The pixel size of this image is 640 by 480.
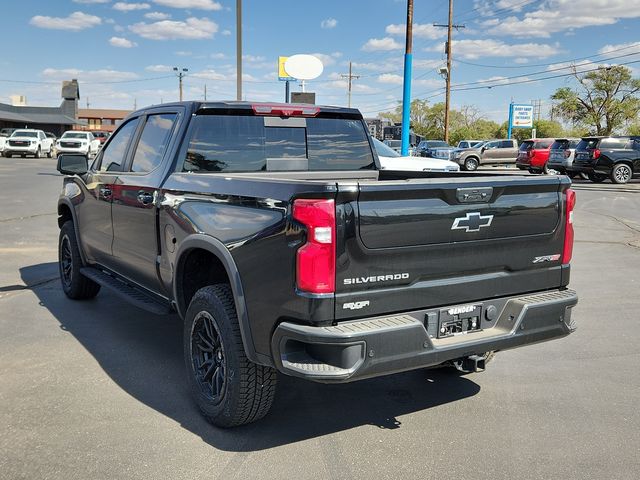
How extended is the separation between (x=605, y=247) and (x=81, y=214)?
8327mm

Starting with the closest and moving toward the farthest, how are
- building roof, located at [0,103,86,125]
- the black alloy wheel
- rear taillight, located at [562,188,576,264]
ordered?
the black alloy wheel → rear taillight, located at [562,188,576,264] → building roof, located at [0,103,86,125]

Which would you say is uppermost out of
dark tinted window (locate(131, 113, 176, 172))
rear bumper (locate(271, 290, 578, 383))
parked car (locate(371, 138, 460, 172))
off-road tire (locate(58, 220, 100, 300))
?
dark tinted window (locate(131, 113, 176, 172))

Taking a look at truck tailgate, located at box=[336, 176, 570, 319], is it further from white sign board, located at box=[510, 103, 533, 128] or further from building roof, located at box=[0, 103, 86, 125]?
building roof, located at box=[0, 103, 86, 125]

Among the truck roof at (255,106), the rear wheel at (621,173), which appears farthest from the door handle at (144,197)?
the rear wheel at (621,173)

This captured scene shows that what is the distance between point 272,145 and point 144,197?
1031 millimetres

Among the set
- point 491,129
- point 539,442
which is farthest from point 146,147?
point 491,129

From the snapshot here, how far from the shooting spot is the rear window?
4664 millimetres

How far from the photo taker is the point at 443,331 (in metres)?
3.49

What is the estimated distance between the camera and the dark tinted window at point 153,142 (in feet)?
15.9

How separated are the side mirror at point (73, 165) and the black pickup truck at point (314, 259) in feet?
5.15

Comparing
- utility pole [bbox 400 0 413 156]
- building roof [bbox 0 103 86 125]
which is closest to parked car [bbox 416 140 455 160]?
utility pole [bbox 400 0 413 156]

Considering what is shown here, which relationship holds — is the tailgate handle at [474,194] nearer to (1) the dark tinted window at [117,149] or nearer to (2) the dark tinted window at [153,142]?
(2) the dark tinted window at [153,142]

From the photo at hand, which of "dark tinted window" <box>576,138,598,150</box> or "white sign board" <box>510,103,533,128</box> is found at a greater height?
"white sign board" <box>510,103,533,128</box>

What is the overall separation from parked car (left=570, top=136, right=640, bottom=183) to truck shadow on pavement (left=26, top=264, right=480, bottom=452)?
844 inches
